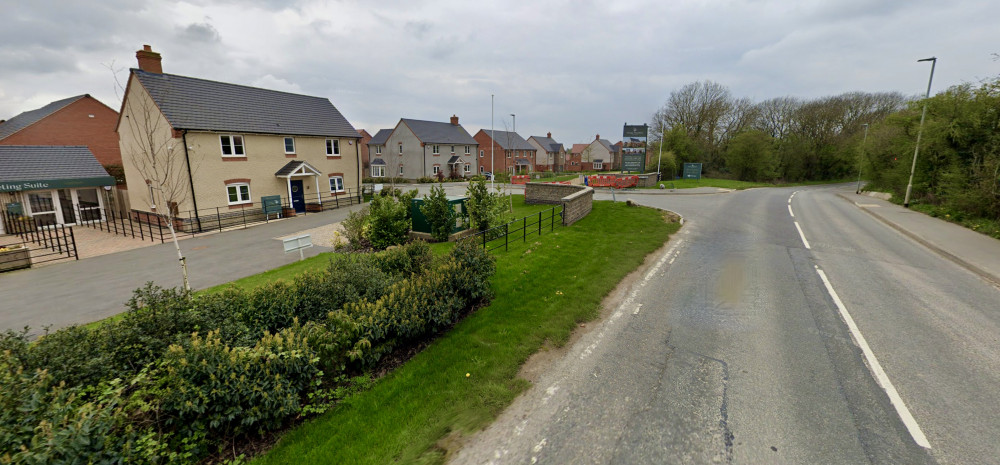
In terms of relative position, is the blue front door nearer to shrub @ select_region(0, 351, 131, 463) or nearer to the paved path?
the paved path

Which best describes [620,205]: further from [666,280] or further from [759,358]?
[759,358]

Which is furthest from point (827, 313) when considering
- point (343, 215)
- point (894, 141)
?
point (894, 141)

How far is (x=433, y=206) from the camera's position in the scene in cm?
1552

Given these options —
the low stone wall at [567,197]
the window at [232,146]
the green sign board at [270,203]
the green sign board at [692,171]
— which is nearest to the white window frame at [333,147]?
the green sign board at [270,203]

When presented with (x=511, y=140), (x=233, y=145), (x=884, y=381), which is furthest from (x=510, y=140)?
(x=884, y=381)

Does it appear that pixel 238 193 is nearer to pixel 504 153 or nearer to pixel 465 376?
pixel 465 376

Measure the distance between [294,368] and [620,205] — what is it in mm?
21062

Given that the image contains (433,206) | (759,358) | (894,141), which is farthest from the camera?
(894,141)

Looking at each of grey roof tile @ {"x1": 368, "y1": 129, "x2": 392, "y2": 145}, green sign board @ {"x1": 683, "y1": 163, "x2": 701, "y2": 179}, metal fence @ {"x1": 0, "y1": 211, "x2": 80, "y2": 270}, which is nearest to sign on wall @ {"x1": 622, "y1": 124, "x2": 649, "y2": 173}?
green sign board @ {"x1": 683, "y1": 163, "x2": 701, "y2": 179}

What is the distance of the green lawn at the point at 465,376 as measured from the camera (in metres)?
4.39

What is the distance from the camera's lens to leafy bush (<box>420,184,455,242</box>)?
15.5 m

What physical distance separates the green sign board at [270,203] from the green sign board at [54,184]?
8567 mm

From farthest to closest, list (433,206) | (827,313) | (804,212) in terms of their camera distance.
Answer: (804,212), (433,206), (827,313)

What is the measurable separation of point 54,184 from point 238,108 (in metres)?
10.2
